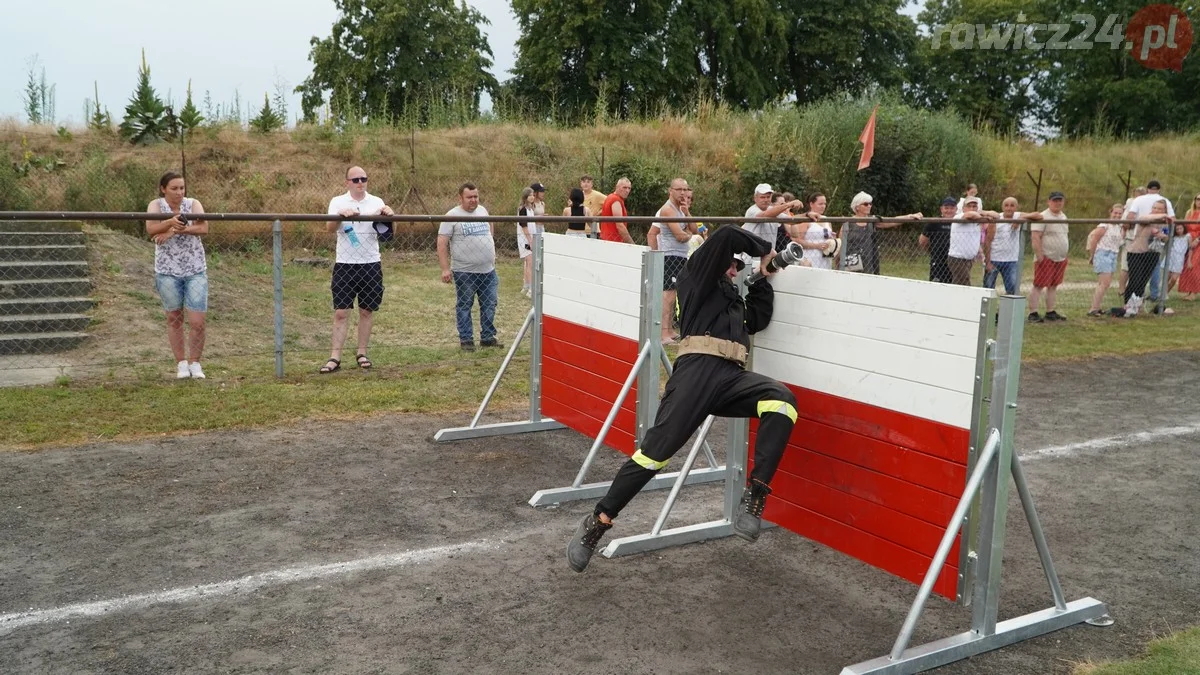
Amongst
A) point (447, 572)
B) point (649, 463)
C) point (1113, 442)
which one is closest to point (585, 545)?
point (649, 463)

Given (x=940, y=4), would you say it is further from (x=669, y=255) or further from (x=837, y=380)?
(x=837, y=380)

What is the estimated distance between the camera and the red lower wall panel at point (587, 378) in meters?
6.67

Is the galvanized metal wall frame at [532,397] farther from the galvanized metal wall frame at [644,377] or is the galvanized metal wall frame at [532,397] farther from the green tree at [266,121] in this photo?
the green tree at [266,121]

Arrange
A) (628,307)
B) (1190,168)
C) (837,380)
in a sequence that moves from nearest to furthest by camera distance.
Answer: (837,380) → (628,307) → (1190,168)

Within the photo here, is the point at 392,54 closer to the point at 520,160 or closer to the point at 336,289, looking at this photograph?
the point at 520,160

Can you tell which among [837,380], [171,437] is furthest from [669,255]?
[837,380]

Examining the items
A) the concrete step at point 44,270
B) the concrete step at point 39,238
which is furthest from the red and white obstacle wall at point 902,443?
the concrete step at point 39,238

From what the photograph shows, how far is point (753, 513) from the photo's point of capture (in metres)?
4.84

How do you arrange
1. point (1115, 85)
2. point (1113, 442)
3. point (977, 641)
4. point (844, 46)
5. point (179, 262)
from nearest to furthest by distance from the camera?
1. point (977, 641)
2. point (1113, 442)
3. point (179, 262)
4. point (844, 46)
5. point (1115, 85)

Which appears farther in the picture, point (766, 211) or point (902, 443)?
point (766, 211)

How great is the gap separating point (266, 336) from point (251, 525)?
652cm

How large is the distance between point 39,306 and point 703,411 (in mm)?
9306

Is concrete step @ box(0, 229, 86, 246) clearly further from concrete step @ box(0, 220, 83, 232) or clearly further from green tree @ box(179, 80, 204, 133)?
green tree @ box(179, 80, 204, 133)

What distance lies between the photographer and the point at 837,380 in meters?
4.93
